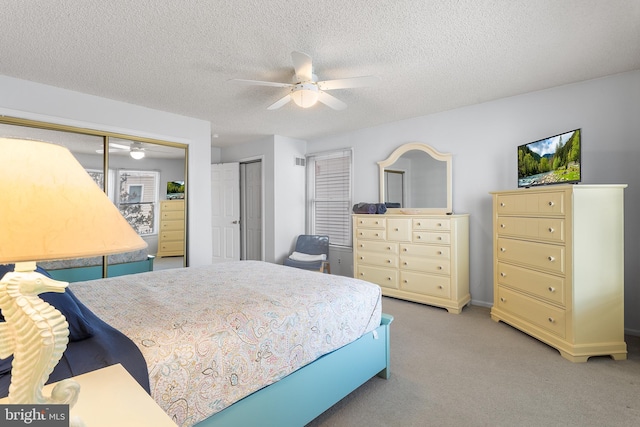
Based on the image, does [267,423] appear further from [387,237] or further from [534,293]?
[387,237]

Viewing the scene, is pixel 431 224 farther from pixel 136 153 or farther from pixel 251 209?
pixel 136 153

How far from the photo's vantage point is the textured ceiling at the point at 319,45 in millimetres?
1948

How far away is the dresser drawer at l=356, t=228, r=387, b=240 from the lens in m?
4.15

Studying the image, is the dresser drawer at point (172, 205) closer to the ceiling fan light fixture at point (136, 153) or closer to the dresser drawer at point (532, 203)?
the ceiling fan light fixture at point (136, 153)

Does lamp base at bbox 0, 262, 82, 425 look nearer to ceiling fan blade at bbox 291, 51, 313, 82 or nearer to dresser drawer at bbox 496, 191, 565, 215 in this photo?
ceiling fan blade at bbox 291, 51, 313, 82

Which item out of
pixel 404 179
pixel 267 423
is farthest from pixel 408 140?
pixel 267 423

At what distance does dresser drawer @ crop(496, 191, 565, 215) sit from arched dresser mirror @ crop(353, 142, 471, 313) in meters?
0.54

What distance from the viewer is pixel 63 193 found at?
0.59 m

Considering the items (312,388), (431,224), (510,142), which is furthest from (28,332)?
(510,142)

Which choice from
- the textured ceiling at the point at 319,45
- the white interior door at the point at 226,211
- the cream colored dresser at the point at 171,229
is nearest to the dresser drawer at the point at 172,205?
the cream colored dresser at the point at 171,229

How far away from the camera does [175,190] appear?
408 centimetres

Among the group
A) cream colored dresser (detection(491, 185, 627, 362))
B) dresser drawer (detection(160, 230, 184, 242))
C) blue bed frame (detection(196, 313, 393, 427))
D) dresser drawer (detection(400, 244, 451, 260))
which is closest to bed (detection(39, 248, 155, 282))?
dresser drawer (detection(160, 230, 184, 242))

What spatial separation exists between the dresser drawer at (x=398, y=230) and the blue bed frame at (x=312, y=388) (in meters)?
1.91

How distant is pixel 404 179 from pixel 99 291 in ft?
12.3
